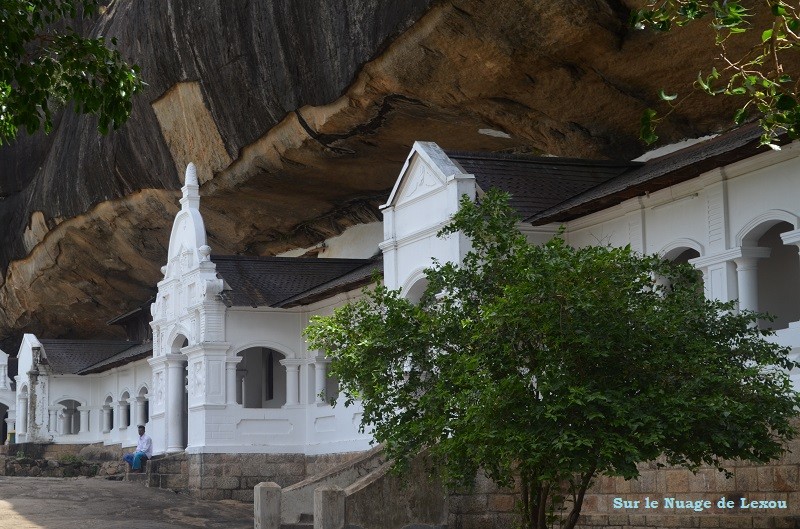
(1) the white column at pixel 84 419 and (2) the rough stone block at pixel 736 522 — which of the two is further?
(1) the white column at pixel 84 419

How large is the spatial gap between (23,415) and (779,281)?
95.9ft

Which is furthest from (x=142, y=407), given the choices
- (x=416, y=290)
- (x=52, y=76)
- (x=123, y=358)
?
(x=52, y=76)

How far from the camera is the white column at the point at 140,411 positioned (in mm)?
35234

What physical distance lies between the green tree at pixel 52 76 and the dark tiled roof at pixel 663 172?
7.25 meters

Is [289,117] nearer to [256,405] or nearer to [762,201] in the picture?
[256,405]

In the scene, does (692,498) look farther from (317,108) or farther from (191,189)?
(191,189)

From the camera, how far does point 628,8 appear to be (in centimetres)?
1828

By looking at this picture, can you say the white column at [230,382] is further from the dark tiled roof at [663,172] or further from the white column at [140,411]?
the white column at [140,411]

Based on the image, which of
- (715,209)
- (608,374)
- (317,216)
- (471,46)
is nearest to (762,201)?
(715,209)

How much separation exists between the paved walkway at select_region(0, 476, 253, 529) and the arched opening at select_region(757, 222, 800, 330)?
865 cm

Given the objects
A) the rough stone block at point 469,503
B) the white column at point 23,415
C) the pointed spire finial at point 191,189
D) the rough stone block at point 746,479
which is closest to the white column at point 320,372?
the pointed spire finial at point 191,189

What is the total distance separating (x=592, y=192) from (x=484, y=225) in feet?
16.2

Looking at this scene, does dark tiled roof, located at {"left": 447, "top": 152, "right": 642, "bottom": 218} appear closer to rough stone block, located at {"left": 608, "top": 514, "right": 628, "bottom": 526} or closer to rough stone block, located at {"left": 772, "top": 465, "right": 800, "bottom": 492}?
rough stone block, located at {"left": 608, "top": 514, "right": 628, "bottom": 526}

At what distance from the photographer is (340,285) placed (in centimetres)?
2334
